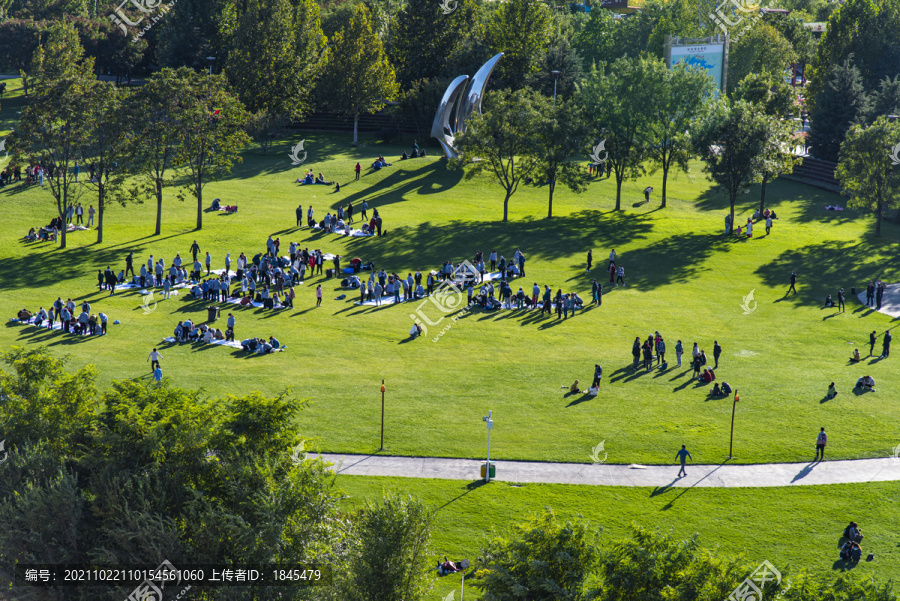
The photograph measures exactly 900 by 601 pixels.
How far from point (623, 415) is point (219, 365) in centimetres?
1905

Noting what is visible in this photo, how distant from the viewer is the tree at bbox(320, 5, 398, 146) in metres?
89.6

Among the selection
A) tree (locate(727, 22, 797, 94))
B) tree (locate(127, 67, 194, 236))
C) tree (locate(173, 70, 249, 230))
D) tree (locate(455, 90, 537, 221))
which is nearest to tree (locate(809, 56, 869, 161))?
tree (locate(727, 22, 797, 94))

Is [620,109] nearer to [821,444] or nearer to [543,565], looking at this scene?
[821,444]

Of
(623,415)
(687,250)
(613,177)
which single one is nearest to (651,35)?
(613,177)

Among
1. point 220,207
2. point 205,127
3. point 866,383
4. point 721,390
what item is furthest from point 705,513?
point 220,207

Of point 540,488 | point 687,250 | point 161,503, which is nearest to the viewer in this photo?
point 161,503

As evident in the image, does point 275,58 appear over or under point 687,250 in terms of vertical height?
over

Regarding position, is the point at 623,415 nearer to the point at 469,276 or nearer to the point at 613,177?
the point at 469,276

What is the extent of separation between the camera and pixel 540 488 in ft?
104

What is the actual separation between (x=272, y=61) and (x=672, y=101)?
39993mm

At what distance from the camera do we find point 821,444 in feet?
112

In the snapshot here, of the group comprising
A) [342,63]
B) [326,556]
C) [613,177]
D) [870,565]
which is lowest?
[870,565]

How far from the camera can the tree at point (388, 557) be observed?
21.2 metres

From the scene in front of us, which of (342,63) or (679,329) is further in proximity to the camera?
(342,63)
